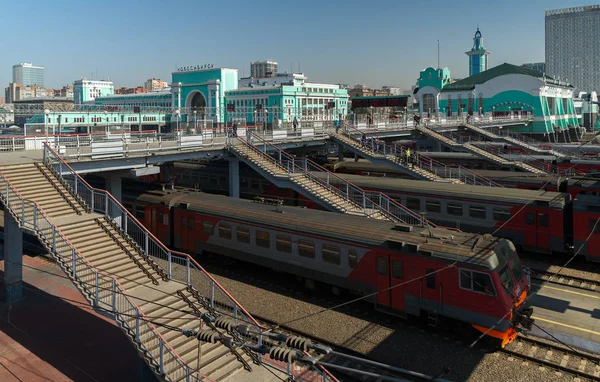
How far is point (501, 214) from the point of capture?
22.9m

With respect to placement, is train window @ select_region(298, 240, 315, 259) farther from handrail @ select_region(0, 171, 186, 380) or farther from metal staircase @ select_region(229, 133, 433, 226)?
handrail @ select_region(0, 171, 186, 380)

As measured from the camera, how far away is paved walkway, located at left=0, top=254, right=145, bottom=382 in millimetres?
13438

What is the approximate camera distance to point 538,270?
21.4 meters

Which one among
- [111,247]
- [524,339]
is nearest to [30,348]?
[111,247]

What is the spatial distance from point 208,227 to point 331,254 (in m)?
6.80

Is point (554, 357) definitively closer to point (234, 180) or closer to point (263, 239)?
point (263, 239)

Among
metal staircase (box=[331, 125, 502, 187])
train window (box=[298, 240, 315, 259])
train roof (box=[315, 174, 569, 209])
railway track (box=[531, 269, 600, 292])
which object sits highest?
metal staircase (box=[331, 125, 502, 187])

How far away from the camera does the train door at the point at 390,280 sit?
15898 mm

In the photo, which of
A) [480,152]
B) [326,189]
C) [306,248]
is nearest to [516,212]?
[326,189]

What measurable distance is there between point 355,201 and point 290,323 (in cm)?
1024

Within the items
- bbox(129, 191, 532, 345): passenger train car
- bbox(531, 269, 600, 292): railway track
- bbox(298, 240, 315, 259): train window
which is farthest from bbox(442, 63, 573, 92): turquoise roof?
bbox(298, 240, 315, 259): train window

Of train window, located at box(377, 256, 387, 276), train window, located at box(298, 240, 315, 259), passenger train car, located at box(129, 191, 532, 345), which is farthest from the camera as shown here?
train window, located at box(298, 240, 315, 259)

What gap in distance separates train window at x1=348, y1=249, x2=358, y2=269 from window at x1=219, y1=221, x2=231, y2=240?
6252mm

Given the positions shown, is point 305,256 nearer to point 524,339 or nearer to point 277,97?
point 524,339
